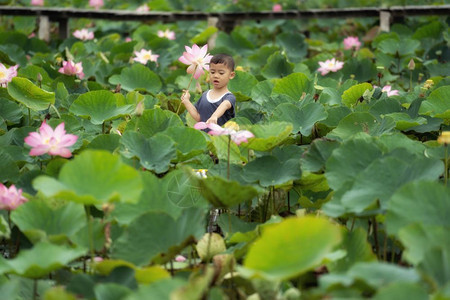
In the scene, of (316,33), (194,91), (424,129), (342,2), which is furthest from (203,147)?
(342,2)

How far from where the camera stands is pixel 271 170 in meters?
1.83

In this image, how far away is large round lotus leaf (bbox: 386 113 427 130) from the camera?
2.33 meters

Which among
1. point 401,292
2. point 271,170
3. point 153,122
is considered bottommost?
point 401,292

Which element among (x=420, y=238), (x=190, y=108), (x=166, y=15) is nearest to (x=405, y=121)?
(x=190, y=108)

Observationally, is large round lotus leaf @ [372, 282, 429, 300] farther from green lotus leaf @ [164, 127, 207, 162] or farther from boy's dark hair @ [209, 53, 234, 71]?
boy's dark hair @ [209, 53, 234, 71]

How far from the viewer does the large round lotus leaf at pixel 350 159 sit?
1.68 meters

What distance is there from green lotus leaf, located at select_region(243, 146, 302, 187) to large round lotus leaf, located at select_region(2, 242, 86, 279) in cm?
57

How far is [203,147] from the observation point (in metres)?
1.96

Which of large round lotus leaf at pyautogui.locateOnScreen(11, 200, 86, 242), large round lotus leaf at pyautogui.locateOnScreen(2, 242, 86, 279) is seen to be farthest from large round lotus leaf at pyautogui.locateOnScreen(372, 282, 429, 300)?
large round lotus leaf at pyautogui.locateOnScreen(11, 200, 86, 242)

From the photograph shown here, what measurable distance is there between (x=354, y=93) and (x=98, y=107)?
2.95ft

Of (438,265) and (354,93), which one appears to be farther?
(354,93)

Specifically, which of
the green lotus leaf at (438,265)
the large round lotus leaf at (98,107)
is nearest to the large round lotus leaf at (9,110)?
the large round lotus leaf at (98,107)

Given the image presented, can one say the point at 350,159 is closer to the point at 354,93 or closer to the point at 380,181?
the point at 380,181

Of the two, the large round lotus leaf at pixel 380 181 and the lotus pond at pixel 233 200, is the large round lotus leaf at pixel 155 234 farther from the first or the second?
the large round lotus leaf at pixel 380 181
